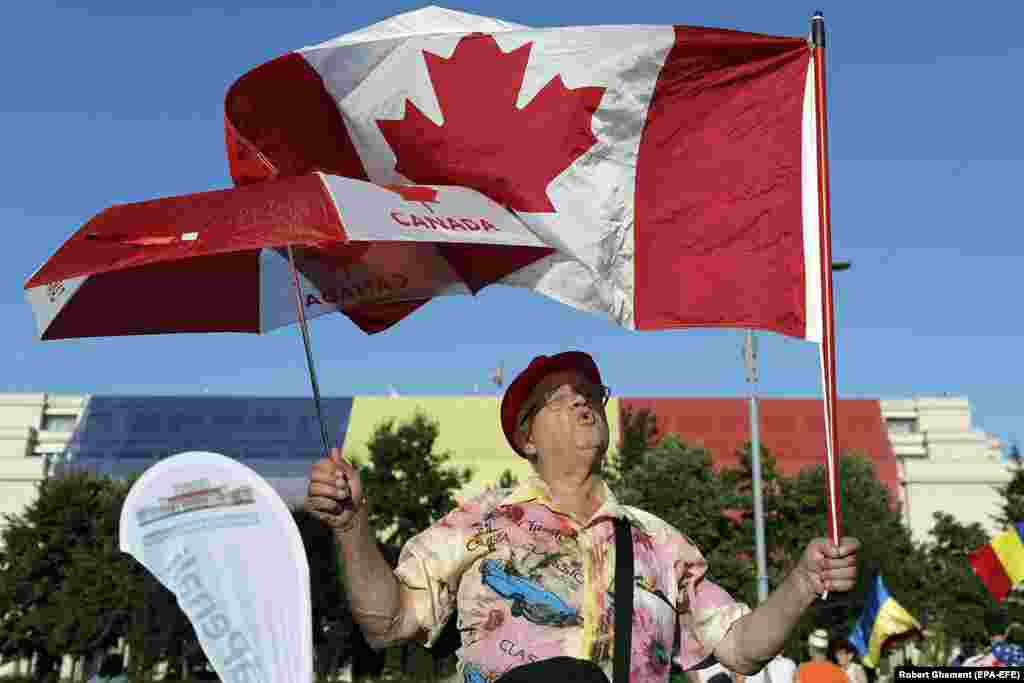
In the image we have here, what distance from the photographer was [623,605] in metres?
3.66

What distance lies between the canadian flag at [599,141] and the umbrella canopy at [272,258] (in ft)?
0.74

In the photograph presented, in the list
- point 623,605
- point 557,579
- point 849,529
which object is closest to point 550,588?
point 557,579

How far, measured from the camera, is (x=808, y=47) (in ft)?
15.4

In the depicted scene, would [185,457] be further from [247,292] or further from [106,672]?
[106,672]

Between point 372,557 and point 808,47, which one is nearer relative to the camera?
point 372,557

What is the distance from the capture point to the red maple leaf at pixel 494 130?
4895 millimetres

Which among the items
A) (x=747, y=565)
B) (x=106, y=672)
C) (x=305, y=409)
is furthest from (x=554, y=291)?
(x=305, y=409)

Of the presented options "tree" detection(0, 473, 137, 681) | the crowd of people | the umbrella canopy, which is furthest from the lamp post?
"tree" detection(0, 473, 137, 681)

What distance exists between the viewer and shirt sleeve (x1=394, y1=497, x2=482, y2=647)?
150 inches

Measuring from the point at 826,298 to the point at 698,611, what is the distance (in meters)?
0.99

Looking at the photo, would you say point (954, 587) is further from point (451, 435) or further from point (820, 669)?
point (451, 435)

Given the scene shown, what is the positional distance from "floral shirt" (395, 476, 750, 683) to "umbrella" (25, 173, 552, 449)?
51cm

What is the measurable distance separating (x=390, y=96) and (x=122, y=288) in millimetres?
1214

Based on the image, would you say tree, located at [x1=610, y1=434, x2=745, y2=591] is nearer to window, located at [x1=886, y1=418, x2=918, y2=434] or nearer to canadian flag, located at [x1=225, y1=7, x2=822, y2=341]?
canadian flag, located at [x1=225, y1=7, x2=822, y2=341]
